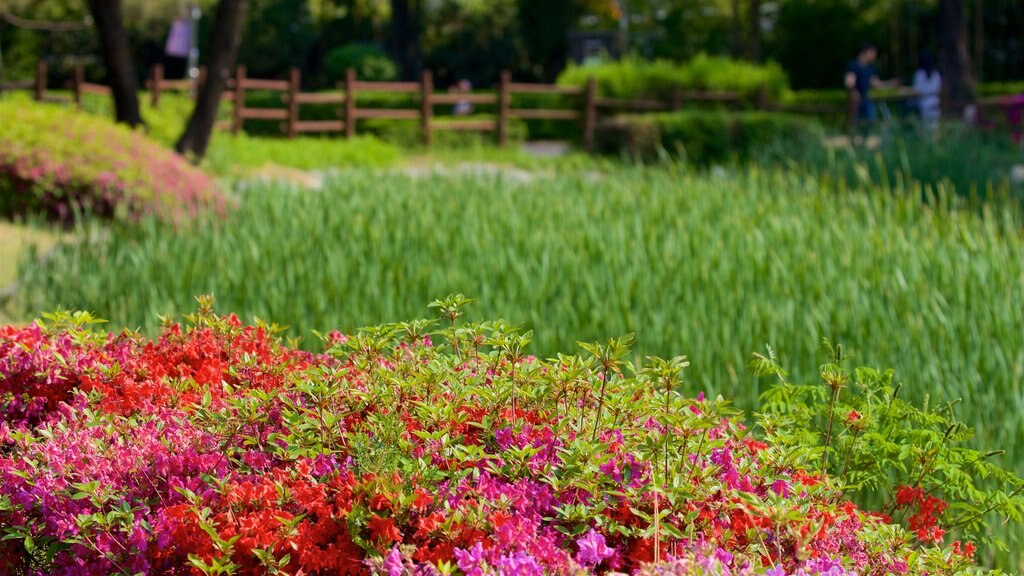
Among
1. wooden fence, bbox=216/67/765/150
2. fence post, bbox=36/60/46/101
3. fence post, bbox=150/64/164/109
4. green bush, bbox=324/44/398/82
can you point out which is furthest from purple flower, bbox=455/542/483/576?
green bush, bbox=324/44/398/82

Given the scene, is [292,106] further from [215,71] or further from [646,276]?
[646,276]

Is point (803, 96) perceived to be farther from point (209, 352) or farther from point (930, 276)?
point (209, 352)

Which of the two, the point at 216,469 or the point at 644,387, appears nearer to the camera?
the point at 216,469

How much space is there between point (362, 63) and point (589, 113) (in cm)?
1106

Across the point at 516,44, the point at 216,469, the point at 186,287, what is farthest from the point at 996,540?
the point at 516,44

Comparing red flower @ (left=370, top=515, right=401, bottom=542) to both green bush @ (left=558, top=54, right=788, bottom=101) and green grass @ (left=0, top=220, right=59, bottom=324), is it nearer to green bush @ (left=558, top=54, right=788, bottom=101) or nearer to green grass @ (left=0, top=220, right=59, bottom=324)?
green grass @ (left=0, top=220, right=59, bottom=324)

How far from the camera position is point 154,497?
6.83ft

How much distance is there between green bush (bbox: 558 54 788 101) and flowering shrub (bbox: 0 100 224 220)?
14.3 meters

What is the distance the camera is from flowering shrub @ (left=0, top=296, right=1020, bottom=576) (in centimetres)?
183

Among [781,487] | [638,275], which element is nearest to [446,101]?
[638,275]

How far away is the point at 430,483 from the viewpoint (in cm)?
197

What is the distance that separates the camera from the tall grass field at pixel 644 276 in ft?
13.9

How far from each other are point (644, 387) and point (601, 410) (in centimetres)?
12

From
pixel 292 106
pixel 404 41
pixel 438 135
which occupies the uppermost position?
pixel 404 41
